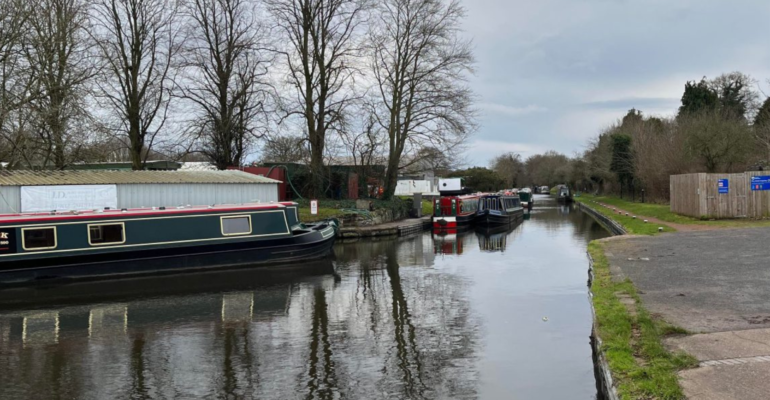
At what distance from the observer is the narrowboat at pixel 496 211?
3241cm

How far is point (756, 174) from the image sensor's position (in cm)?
2072

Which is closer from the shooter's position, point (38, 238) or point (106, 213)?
point (38, 238)

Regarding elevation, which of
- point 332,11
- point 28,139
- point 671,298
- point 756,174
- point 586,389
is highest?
point 332,11

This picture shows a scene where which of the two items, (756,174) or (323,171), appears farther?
(323,171)

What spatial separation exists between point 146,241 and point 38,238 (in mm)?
2584

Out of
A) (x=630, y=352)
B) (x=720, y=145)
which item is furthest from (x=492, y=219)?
(x=630, y=352)

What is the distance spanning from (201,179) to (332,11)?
12249 mm

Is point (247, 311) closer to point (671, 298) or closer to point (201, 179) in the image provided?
point (671, 298)

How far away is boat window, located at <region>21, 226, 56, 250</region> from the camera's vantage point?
14.5 m

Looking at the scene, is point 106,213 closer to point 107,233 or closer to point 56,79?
point 107,233

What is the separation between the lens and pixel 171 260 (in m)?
15.9

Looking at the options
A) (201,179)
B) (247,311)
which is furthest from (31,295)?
(201,179)

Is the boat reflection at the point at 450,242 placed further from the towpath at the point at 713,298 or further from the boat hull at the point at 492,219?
the towpath at the point at 713,298

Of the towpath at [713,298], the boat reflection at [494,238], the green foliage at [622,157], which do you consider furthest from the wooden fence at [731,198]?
the green foliage at [622,157]
